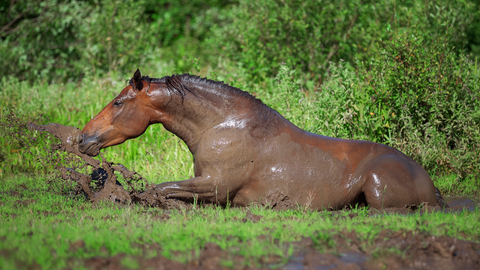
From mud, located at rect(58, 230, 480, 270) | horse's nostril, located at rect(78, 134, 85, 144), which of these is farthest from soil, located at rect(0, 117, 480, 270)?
horse's nostril, located at rect(78, 134, 85, 144)

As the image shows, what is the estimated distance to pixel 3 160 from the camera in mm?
8570

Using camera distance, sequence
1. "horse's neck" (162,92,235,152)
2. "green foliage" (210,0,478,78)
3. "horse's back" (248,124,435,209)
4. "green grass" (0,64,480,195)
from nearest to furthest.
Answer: "horse's back" (248,124,435,209) → "horse's neck" (162,92,235,152) → "green grass" (0,64,480,195) → "green foliage" (210,0,478,78)

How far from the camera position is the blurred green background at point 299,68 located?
767 cm

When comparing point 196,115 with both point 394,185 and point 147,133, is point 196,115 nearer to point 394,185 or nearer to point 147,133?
point 394,185

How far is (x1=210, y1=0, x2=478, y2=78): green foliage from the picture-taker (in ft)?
38.9

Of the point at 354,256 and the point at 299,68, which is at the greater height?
the point at 299,68

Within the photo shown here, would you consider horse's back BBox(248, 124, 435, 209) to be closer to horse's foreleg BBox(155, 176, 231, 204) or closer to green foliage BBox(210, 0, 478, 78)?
horse's foreleg BBox(155, 176, 231, 204)

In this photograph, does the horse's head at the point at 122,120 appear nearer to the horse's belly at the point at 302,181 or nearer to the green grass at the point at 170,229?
the green grass at the point at 170,229

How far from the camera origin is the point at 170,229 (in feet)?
13.9

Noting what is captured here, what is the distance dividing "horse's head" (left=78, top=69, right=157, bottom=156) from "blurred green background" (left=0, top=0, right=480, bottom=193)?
2067mm

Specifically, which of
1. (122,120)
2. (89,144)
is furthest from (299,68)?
(89,144)

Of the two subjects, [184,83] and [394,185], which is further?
[184,83]

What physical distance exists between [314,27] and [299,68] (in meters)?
1.08

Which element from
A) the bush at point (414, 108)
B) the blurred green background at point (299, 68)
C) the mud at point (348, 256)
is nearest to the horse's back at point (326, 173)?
the mud at point (348, 256)
